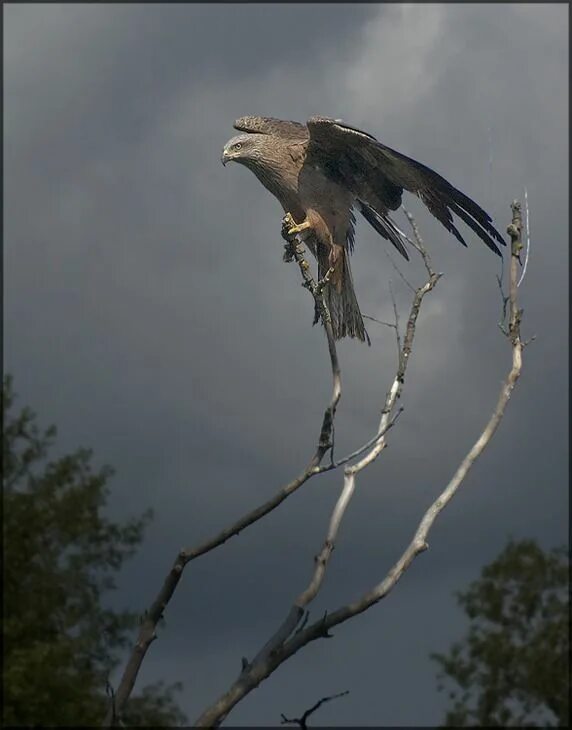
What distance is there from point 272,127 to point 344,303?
1.89m

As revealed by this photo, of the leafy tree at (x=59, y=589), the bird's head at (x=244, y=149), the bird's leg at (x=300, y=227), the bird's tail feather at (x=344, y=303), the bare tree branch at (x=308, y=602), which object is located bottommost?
the bare tree branch at (x=308, y=602)

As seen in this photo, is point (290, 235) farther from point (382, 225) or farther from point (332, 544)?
point (332, 544)

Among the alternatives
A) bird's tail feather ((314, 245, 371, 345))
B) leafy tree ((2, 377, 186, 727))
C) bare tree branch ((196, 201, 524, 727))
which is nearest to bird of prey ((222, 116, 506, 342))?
bird's tail feather ((314, 245, 371, 345))

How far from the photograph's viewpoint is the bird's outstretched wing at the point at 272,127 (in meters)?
11.3

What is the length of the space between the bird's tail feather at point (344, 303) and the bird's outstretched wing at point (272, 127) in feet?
3.86

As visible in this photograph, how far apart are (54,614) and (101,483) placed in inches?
105

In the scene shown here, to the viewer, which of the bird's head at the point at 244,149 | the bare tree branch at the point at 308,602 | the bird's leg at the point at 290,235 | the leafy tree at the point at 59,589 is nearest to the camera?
the bare tree branch at the point at 308,602

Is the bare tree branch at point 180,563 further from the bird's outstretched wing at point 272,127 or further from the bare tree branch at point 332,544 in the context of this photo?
the bird's outstretched wing at point 272,127

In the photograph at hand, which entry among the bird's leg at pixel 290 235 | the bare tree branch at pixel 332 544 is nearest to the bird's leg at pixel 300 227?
the bird's leg at pixel 290 235

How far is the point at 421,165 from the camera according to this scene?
31.8 feet

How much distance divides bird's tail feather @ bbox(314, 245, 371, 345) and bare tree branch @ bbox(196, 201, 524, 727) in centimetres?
204

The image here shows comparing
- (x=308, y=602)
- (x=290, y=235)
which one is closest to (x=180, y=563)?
(x=308, y=602)

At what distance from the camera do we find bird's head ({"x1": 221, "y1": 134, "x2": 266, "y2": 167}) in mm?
11180

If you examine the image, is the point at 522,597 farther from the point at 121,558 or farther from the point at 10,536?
the point at 10,536
